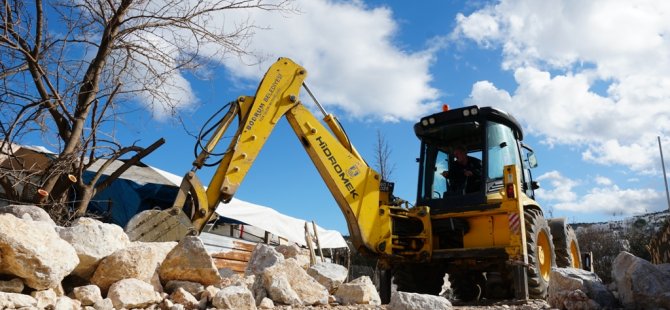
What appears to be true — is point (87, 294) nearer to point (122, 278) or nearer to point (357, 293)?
point (122, 278)

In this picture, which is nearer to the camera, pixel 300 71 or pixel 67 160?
pixel 67 160

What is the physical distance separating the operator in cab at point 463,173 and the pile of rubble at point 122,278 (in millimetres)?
2414

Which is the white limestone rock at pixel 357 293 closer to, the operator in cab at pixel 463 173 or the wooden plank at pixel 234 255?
the operator in cab at pixel 463 173

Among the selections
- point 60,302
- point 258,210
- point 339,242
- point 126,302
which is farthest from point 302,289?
point 339,242

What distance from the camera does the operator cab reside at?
6.96 meters

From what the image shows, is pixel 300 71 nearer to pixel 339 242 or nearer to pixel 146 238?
pixel 146 238

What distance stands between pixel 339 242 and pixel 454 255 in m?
10.5

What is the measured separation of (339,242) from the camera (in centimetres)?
1700

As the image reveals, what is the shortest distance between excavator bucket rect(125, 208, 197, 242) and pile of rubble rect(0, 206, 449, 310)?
0.51 metres

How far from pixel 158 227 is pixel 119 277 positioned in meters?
1.17

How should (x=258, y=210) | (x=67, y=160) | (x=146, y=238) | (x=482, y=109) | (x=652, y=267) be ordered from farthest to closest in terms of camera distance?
(x=258, y=210) < (x=482, y=109) < (x=67, y=160) < (x=146, y=238) < (x=652, y=267)

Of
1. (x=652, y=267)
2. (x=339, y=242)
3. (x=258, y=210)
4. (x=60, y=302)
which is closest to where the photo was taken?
(x=60, y=302)

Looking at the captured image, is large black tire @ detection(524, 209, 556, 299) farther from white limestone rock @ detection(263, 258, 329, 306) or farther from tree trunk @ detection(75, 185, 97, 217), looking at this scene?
tree trunk @ detection(75, 185, 97, 217)

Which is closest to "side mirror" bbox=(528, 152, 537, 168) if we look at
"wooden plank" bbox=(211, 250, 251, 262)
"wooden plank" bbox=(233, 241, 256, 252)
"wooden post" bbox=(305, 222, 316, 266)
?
"wooden plank" bbox=(211, 250, 251, 262)
